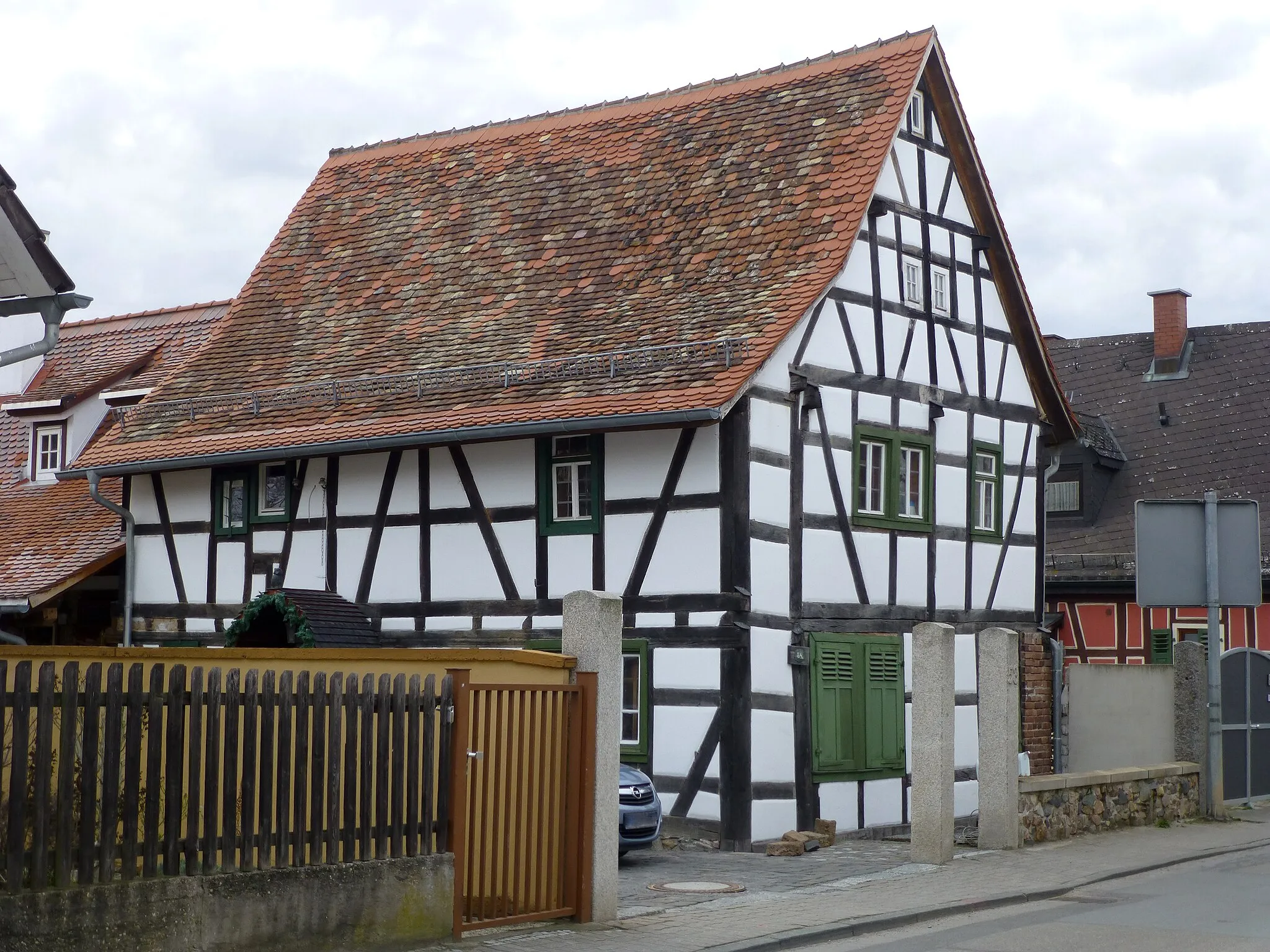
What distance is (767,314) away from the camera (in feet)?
58.2

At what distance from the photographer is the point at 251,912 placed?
9.25 metres

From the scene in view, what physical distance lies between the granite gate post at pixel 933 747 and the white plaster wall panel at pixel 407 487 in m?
6.76

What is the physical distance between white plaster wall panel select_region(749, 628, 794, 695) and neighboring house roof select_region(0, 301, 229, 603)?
936 cm

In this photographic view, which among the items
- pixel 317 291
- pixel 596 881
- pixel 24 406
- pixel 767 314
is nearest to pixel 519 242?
pixel 317 291

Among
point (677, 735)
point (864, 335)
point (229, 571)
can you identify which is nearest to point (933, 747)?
point (677, 735)

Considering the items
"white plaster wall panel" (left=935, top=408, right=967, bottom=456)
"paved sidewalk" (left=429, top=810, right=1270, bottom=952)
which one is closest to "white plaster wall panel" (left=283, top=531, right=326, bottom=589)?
"paved sidewalk" (left=429, top=810, right=1270, bottom=952)

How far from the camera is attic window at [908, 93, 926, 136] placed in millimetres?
20344

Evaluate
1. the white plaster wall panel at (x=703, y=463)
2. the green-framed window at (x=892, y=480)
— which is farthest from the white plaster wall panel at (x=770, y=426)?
the green-framed window at (x=892, y=480)

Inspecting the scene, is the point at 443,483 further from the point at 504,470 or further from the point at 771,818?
the point at 771,818

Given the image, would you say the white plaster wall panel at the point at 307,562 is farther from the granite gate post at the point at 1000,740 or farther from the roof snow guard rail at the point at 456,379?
the granite gate post at the point at 1000,740

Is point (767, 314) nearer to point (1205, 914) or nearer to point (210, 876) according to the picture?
point (1205, 914)

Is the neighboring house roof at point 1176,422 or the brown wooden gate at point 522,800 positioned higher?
the neighboring house roof at point 1176,422

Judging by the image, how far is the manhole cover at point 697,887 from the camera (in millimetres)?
13328

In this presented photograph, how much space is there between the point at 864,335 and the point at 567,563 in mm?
4375
